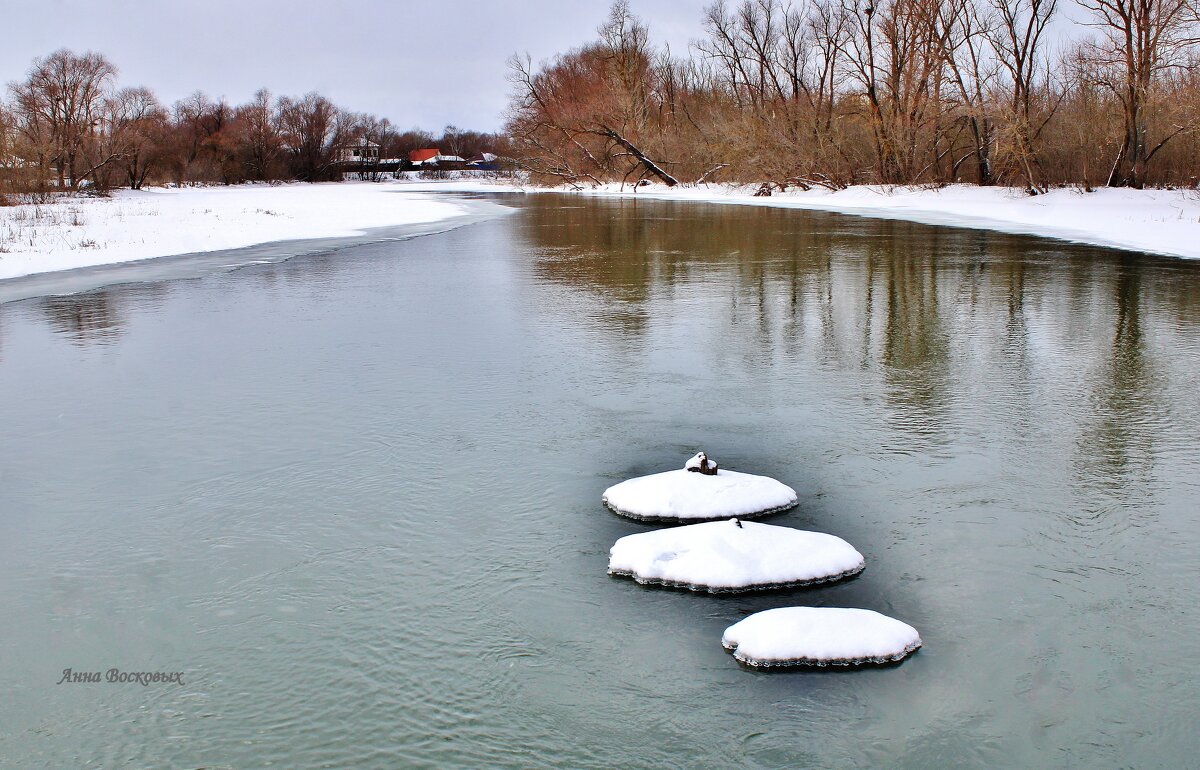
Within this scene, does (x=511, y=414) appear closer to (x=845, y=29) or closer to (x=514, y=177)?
(x=845, y=29)

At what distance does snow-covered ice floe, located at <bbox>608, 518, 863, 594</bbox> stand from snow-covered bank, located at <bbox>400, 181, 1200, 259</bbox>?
1507 centimetres

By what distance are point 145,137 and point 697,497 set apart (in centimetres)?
6843

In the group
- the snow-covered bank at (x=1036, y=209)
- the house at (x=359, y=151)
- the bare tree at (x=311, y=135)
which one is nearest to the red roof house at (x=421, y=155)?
the house at (x=359, y=151)

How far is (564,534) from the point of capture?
4.48 metres

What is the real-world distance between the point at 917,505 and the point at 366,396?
400cm

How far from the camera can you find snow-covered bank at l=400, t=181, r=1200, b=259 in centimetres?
2013

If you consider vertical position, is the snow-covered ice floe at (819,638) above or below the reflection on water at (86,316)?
below

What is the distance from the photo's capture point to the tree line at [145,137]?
44.8m

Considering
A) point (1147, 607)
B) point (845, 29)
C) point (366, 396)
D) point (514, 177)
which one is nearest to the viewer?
point (1147, 607)

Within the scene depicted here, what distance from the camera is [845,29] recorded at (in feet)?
152

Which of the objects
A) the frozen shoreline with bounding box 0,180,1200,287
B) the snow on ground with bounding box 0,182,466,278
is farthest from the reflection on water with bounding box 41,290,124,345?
the snow on ground with bounding box 0,182,466,278

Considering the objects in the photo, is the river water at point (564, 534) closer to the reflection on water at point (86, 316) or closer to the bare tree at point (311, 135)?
the reflection on water at point (86, 316)

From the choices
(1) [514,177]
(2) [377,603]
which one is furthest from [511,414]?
(1) [514,177]

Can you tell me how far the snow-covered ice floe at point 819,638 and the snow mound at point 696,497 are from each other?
1100 mm
